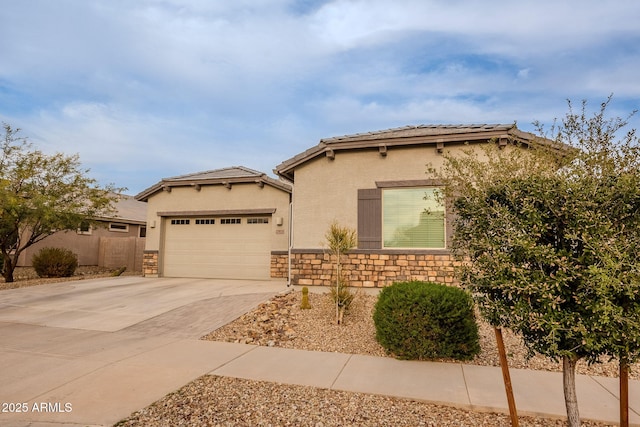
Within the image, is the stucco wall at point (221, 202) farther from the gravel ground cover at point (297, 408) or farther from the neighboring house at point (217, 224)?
the gravel ground cover at point (297, 408)

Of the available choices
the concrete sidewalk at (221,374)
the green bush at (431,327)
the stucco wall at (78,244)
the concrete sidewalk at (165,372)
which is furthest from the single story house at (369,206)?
the stucco wall at (78,244)

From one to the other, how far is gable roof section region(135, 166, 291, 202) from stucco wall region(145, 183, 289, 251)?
225 millimetres

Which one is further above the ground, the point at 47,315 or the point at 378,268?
the point at 378,268

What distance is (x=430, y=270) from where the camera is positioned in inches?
373

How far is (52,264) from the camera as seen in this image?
1437 centimetres

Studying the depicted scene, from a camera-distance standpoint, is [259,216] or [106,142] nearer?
[259,216]

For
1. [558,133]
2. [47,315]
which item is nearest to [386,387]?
[558,133]

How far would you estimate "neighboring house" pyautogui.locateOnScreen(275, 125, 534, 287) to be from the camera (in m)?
9.53

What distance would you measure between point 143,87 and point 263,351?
517 inches

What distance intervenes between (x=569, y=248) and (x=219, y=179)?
1244cm

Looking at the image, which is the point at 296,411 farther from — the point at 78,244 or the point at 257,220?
the point at 78,244

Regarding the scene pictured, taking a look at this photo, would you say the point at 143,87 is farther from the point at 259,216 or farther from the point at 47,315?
the point at 47,315

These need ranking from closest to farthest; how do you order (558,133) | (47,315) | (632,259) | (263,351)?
(632,259) → (558,133) → (263,351) → (47,315)

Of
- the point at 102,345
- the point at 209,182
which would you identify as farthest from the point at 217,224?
the point at 102,345
